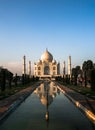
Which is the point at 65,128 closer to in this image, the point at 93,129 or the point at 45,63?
the point at 93,129

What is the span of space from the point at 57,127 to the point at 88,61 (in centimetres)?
5427

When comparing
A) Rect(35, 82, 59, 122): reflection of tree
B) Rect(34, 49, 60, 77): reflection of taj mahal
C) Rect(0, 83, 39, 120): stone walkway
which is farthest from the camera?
Rect(34, 49, 60, 77): reflection of taj mahal

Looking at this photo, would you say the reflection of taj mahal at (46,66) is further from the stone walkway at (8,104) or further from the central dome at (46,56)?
the stone walkway at (8,104)

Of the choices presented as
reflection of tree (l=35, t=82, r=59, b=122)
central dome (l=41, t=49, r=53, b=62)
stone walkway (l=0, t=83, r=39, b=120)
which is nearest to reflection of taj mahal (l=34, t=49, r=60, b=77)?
central dome (l=41, t=49, r=53, b=62)

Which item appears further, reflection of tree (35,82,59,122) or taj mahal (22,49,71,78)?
taj mahal (22,49,71,78)

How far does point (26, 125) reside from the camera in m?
6.35

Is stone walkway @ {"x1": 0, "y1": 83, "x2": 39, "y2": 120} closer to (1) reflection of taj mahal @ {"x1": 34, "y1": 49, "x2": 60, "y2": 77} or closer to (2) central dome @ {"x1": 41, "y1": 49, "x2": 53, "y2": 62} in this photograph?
(2) central dome @ {"x1": 41, "y1": 49, "x2": 53, "y2": 62}

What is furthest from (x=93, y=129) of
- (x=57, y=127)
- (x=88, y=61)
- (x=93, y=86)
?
(x=88, y=61)

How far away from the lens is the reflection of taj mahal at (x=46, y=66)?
3428 inches

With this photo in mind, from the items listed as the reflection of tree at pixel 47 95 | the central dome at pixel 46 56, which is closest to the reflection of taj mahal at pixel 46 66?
the central dome at pixel 46 56

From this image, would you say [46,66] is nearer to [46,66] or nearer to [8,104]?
[46,66]

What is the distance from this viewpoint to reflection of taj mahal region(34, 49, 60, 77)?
8706cm

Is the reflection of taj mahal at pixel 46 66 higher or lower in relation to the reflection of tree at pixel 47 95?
higher

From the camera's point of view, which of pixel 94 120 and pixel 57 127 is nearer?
pixel 57 127
